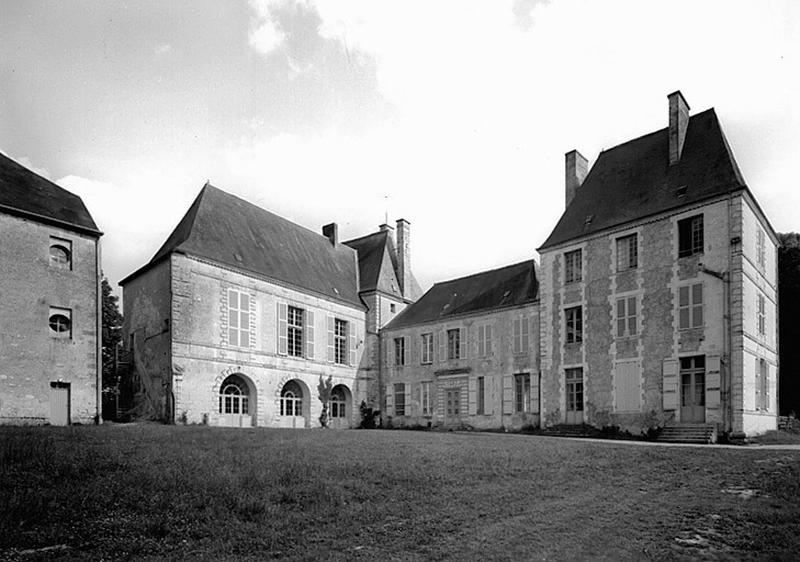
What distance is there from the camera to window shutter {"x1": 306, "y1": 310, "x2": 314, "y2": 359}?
25641mm

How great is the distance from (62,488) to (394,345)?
70.9 ft

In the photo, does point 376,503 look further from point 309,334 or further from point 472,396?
point 309,334

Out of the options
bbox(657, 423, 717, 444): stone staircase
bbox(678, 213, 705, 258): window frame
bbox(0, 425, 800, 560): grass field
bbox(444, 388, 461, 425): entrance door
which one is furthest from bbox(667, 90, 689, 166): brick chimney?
bbox(444, 388, 461, 425): entrance door

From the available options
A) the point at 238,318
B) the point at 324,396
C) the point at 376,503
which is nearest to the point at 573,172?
the point at 324,396

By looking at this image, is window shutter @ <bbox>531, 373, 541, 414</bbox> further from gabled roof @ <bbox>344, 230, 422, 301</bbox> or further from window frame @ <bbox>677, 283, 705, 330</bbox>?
gabled roof @ <bbox>344, 230, 422, 301</bbox>

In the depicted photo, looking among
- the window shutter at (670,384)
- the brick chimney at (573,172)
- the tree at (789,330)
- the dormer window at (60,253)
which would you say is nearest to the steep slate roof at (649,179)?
the brick chimney at (573,172)

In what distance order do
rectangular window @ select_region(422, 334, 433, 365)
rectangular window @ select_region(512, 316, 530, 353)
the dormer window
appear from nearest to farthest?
the dormer window, rectangular window @ select_region(512, 316, 530, 353), rectangular window @ select_region(422, 334, 433, 365)

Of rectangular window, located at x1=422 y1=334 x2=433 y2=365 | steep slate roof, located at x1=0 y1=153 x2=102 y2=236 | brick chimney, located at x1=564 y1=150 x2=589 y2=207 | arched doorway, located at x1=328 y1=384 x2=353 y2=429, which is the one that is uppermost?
brick chimney, located at x1=564 y1=150 x2=589 y2=207

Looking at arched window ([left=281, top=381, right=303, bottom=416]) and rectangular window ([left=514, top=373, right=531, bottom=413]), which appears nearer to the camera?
rectangular window ([left=514, top=373, right=531, bottom=413])

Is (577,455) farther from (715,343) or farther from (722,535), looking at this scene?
(715,343)

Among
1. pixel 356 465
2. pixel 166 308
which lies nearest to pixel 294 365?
pixel 166 308

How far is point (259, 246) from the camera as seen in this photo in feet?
82.6

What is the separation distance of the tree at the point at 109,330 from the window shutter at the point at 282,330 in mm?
12852

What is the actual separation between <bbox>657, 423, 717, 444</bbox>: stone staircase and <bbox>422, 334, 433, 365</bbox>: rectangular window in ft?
37.2
